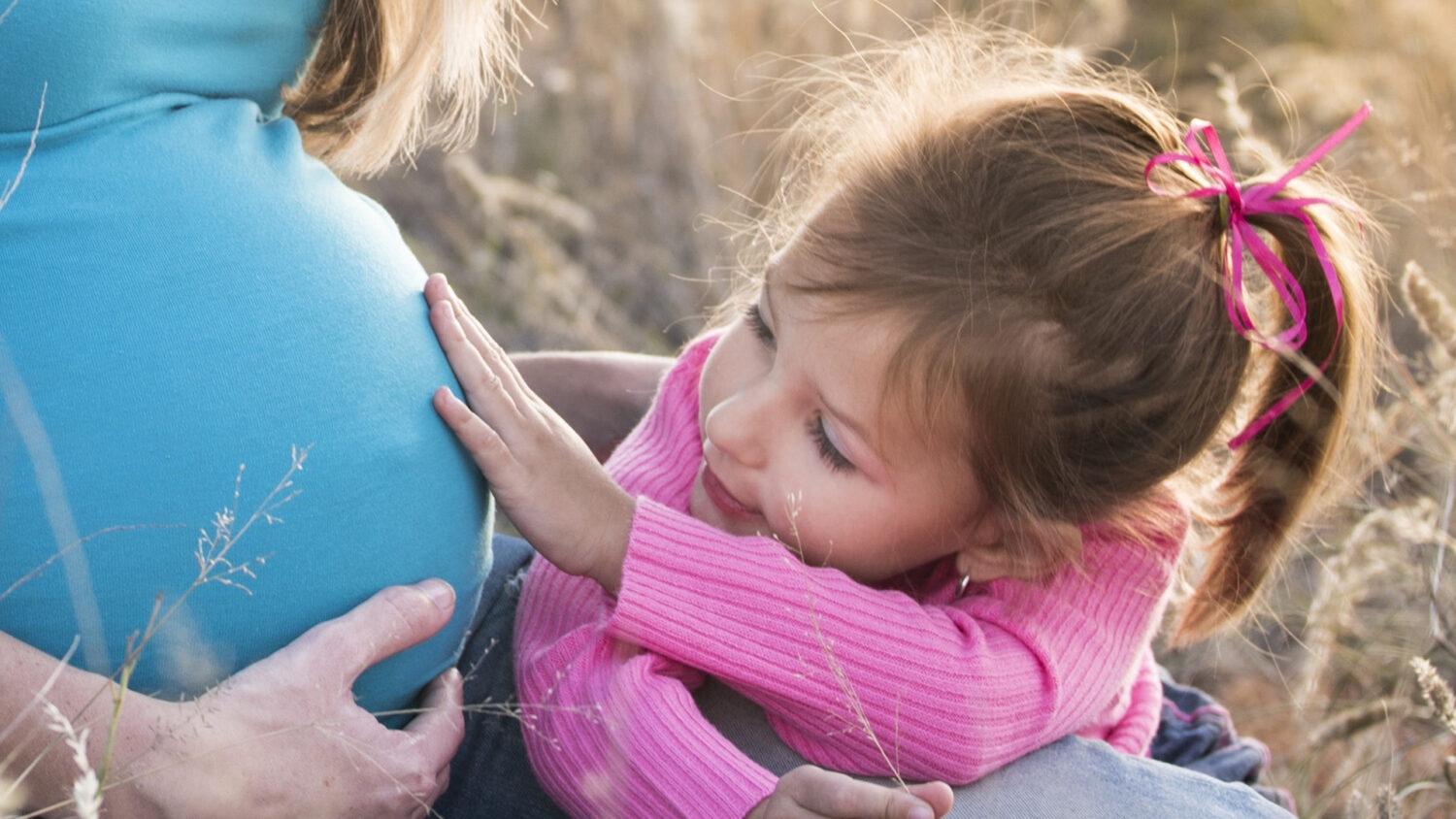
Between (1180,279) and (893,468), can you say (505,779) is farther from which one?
(1180,279)

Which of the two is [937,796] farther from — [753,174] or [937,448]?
[753,174]

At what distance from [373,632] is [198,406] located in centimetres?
33

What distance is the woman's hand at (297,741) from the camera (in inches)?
61.6

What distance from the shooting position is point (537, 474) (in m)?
1.87

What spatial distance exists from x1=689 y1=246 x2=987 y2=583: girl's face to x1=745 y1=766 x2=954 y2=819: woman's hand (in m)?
0.33

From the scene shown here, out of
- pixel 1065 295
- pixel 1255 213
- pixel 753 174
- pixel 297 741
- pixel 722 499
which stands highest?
pixel 1255 213

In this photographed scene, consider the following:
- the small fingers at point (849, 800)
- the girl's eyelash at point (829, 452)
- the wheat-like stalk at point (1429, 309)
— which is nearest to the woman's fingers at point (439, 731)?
the small fingers at point (849, 800)

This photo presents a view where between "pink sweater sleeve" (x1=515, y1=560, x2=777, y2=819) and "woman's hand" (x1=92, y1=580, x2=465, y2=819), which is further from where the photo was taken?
"pink sweater sleeve" (x1=515, y1=560, x2=777, y2=819)

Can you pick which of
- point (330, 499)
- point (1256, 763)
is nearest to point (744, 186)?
point (1256, 763)

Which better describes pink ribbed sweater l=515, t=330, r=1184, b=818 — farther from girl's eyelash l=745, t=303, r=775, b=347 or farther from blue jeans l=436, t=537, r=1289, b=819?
girl's eyelash l=745, t=303, r=775, b=347

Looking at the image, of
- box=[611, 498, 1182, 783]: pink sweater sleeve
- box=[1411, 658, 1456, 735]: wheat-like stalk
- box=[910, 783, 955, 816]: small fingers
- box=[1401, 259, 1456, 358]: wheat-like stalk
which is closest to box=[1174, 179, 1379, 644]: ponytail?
box=[1401, 259, 1456, 358]: wheat-like stalk

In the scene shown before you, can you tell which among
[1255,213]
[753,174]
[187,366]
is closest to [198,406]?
[187,366]

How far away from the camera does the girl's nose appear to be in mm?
1919

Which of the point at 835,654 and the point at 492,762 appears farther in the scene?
the point at 492,762
